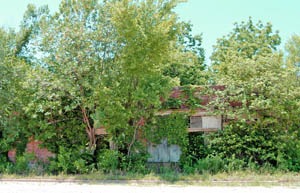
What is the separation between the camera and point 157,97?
36.9ft

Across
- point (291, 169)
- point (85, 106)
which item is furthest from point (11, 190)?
point (291, 169)

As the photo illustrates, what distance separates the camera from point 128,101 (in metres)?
11.9

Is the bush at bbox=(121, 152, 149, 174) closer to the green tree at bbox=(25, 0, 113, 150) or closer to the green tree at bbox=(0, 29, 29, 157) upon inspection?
the green tree at bbox=(25, 0, 113, 150)

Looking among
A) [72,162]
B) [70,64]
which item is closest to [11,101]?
[70,64]

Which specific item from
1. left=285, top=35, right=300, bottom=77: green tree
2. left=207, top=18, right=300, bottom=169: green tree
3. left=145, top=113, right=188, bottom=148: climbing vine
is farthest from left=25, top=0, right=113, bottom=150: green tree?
left=285, top=35, right=300, bottom=77: green tree

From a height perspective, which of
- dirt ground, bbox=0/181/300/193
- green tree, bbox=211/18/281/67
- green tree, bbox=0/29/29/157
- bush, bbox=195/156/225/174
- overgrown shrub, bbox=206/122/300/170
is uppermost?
green tree, bbox=211/18/281/67

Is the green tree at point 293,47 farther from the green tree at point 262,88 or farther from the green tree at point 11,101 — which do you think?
the green tree at point 11,101

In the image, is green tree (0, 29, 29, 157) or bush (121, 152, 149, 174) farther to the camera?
green tree (0, 29, 29, 157)

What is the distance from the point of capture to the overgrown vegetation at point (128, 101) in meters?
11.4

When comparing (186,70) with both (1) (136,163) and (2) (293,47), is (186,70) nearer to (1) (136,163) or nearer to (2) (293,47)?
(1) (136,163)

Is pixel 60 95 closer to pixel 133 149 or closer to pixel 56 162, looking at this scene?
pixel 56 162

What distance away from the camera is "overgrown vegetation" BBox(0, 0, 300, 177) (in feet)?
37.4

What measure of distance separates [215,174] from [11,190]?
19.6 feet

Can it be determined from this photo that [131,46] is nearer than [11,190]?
No
